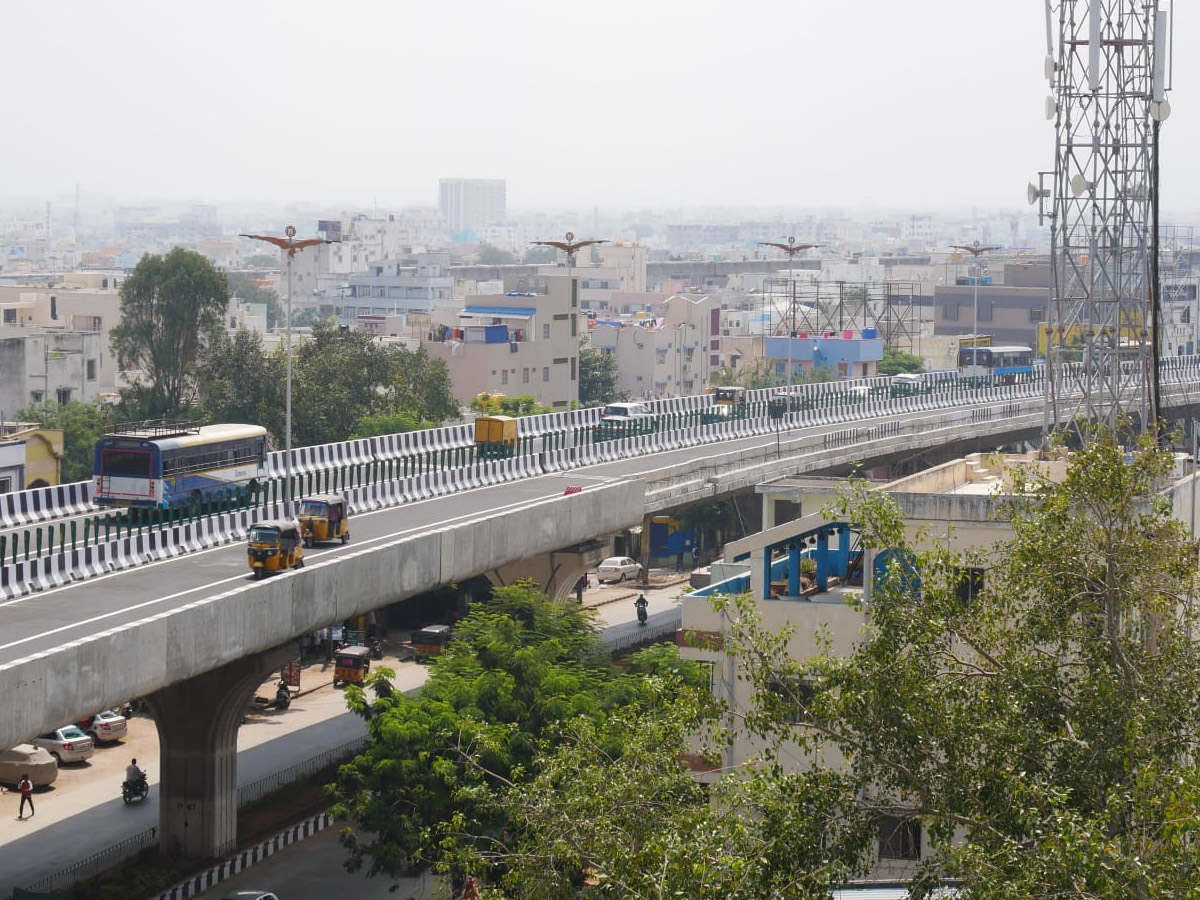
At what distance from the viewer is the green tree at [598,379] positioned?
99.7 meters

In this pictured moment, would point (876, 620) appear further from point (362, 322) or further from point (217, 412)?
point (362, 322)

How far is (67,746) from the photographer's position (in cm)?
3928

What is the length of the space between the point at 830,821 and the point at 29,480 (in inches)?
1697

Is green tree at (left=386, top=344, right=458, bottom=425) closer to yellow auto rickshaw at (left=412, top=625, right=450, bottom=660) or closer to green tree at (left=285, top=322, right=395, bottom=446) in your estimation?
green tree at (left=285, top=322, right=395, bottom=446)

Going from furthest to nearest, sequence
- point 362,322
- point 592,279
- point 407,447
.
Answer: point 592,279 < point 362,322 < point 407,447

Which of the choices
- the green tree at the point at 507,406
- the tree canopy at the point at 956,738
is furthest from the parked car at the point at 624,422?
the tree canopy at the point at 956,738

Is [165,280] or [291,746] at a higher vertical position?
[165,280]

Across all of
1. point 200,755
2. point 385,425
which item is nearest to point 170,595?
point 200,755

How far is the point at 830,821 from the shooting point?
49.0 feet

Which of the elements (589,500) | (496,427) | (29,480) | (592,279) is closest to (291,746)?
(589,500)

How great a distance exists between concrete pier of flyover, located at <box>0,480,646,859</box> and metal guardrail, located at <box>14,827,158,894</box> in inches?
20.9

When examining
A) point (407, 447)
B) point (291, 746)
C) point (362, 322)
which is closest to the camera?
point (291, 746)

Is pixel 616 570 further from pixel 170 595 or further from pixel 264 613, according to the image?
pixel 170 595

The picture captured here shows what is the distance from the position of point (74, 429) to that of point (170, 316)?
27.4 feet
